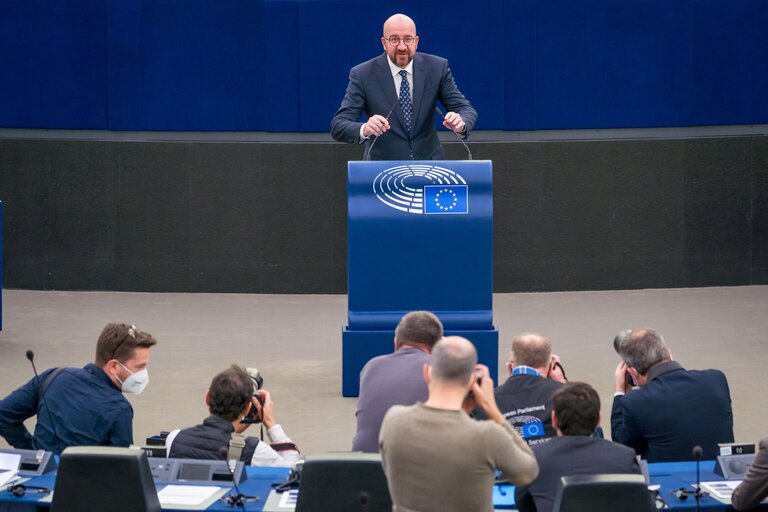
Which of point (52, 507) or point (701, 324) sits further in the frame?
point (701, 324)

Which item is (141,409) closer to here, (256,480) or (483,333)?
(483,333)

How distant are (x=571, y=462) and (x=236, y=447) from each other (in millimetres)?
1392

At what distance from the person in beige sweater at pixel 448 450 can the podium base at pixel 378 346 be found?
11.9 feet

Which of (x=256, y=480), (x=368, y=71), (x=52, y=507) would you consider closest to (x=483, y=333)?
(x=368, y=71)

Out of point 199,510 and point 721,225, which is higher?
point 721,225

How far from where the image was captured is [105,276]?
1151 cm

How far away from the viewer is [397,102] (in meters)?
8.07

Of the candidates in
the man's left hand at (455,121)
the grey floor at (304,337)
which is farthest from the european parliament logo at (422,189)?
the grey floor at (304,337)

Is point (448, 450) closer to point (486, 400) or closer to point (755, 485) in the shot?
point (486, 400)

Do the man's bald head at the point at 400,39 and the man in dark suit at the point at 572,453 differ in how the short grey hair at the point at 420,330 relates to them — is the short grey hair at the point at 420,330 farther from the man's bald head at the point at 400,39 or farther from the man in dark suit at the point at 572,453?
the man's bald head at the point at 400,39

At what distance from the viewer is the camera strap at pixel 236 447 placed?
5.23 metres

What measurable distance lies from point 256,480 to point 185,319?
530 cm

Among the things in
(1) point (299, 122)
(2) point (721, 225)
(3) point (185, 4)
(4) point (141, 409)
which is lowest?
(4) point (141, 409)

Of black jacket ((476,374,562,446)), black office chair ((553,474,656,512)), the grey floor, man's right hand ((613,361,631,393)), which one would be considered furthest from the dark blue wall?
black office chair ((553,474,656,512))
